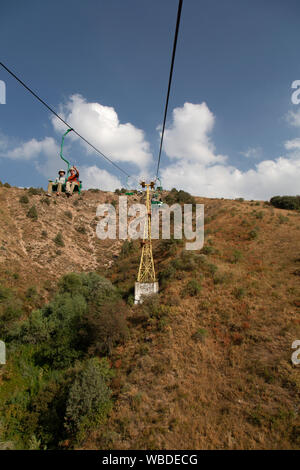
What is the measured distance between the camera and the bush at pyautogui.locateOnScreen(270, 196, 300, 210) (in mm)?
47531

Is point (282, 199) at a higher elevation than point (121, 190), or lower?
lower

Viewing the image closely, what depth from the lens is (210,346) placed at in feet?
50.5

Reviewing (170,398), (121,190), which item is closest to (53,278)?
(170,398)

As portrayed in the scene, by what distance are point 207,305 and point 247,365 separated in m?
6.60

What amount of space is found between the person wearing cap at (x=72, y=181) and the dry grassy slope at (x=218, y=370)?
12.6m

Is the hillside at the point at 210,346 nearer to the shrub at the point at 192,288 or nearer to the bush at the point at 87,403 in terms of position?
the shrub at the point at 192,288

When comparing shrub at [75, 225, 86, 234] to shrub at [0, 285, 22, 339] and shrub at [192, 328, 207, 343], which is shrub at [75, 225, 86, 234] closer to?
shrub at [0, 285, 22, 339]

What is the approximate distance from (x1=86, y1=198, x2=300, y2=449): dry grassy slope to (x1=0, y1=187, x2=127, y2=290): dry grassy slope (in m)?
24.1

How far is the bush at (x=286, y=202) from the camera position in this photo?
47531mm

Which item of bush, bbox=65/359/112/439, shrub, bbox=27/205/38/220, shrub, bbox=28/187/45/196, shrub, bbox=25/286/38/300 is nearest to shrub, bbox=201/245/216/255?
bush, bbox=65/359/112/439

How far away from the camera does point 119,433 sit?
35.3 ft

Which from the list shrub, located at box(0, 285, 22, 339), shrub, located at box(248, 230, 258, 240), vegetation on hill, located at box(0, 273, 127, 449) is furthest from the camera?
shrub, located at box(248, 230, 258, 240)
